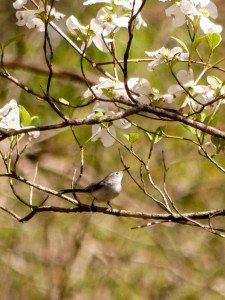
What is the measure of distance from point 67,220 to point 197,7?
5.24 m

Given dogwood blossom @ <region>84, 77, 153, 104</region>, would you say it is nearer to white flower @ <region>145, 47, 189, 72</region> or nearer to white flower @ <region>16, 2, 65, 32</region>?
white flower @ <region>145, 47, 189, 72</region>

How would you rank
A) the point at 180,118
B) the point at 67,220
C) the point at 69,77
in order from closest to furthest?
the point at 180,118, the point at 69,77, the point at 67,220

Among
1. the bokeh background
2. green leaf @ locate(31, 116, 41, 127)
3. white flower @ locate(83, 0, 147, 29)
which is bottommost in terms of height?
the bokeh background

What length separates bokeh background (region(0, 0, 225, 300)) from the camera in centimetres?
614

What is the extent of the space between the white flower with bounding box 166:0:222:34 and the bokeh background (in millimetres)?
3931

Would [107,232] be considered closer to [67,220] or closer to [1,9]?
[67,220]

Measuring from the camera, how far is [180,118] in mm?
1873

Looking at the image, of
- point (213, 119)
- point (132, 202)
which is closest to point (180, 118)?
point (213, 119)

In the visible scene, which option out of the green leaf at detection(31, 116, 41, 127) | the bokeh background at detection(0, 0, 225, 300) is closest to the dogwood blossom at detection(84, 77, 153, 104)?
the green leaf at detection(31, 116, 41, 127)

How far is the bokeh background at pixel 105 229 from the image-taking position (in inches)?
242

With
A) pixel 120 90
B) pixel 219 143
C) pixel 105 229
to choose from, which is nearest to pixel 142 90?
pixel 120 90

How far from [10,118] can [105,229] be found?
186 inches

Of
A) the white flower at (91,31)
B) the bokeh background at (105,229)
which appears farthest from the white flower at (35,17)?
the bokeh background at (105,229)

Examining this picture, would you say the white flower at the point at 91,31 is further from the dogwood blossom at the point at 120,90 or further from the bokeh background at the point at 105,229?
the bokeh background at the point at 105,229
